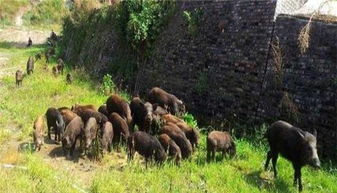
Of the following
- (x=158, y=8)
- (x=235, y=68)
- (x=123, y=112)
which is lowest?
(x=123, y=112)

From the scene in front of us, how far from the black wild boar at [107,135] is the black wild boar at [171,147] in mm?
1241

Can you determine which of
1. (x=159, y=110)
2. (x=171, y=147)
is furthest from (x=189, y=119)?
(x=171, y=147)

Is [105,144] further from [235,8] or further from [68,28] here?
[68,28]

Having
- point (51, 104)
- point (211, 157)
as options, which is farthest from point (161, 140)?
point (51, 104)

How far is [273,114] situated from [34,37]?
31799 millimetres

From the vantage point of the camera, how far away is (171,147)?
10617mm


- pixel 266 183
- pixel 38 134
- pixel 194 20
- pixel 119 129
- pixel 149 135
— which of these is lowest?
pixel 266 183

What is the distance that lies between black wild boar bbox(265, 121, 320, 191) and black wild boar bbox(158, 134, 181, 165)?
6.73 feet

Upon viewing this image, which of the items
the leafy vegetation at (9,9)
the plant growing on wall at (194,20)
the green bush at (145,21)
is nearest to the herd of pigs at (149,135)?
the plant growing on wall at (194,20)

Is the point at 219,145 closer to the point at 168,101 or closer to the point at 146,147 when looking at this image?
the point at 146,147

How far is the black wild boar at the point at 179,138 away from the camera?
10906mm

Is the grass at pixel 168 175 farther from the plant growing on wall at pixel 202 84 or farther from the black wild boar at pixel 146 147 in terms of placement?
the plant growing on wall at pixel 202 84

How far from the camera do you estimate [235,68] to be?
47.3 ft

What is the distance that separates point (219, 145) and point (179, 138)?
37.4 inches
